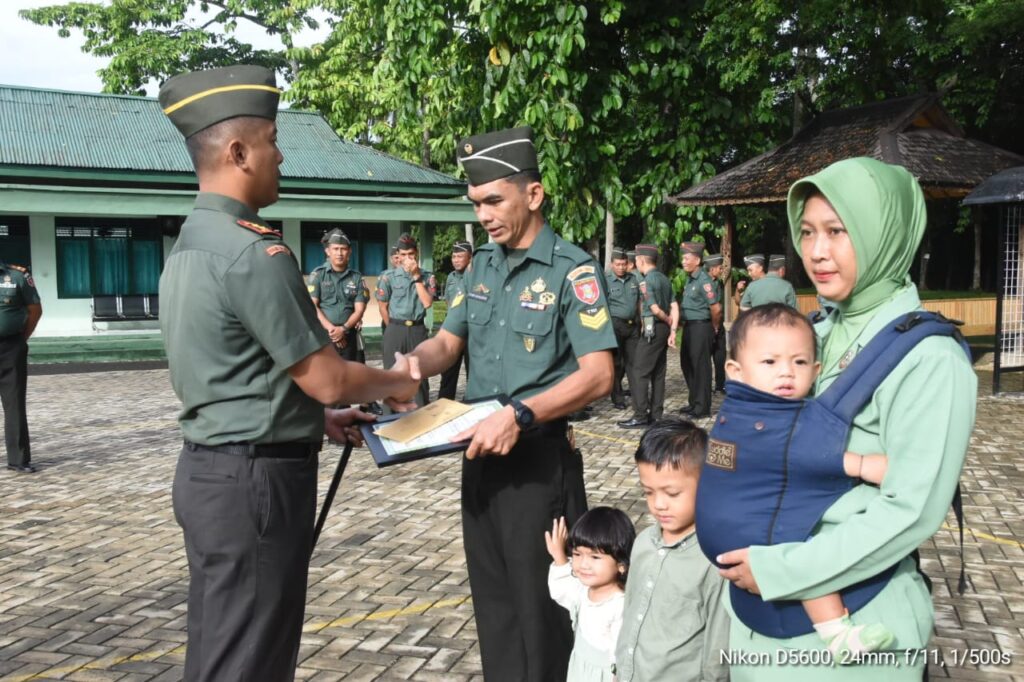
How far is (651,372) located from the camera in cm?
1109

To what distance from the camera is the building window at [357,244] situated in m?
21.9

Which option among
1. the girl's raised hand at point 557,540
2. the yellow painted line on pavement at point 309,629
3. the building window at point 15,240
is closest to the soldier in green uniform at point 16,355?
the yellow painted line on pavement at point 309,629

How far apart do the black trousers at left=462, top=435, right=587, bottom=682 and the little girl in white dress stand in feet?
0.22

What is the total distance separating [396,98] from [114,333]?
315 inches

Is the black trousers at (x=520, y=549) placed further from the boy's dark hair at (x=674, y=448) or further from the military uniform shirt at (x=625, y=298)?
the military uniform shirt at (x=625, y=298)

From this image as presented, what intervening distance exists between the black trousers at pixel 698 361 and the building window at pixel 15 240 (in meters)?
14.3

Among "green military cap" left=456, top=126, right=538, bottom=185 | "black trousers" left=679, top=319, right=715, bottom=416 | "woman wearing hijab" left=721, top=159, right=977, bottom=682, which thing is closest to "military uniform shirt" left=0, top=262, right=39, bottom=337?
"green military cap" left=456, top=126, right=538, bottom=185

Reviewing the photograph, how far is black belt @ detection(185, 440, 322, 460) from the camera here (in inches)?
105

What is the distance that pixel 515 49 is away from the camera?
15633 mm

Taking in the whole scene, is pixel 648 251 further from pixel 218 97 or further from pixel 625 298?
pixel 218 97

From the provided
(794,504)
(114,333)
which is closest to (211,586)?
(794,504)

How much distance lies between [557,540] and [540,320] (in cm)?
74

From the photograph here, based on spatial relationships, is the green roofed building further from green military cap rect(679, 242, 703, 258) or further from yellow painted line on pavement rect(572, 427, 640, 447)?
yellow painted line on pavement rect(572, 427, 640, 447)

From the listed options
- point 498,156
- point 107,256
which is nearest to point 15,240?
point 107,256
